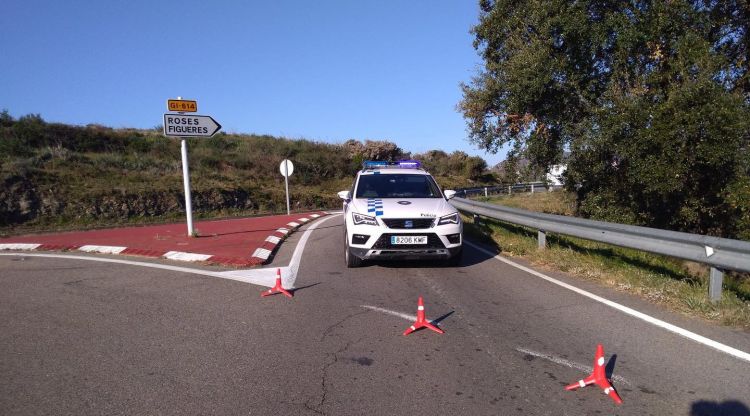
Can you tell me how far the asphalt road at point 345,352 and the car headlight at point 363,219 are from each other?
3.81 feet

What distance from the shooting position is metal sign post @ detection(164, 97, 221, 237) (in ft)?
41.9

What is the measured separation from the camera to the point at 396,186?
9.85 meters

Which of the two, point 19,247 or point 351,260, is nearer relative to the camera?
point 351,260

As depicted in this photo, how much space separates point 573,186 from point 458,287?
10.8m

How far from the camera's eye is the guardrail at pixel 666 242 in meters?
5.79

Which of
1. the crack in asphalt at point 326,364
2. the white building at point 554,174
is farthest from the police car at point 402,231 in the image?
the white building at point 554,174

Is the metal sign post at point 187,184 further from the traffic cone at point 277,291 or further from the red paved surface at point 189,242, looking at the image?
the traffic cone at point 277,291

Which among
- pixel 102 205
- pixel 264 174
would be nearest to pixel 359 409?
pixel 102 205

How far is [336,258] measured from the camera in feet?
32.7

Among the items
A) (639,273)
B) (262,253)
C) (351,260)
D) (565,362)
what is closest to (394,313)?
(565,362)

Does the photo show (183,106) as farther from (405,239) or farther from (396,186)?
(405,239)

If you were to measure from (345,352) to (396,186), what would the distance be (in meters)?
5.47

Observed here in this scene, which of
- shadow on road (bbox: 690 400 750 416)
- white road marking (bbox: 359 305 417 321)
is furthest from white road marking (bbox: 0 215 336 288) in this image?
shadow on road (bbox: 690 400 750 416)

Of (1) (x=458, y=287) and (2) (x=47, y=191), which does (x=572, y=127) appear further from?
(2) (x=47, y=191)
